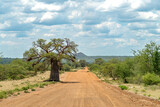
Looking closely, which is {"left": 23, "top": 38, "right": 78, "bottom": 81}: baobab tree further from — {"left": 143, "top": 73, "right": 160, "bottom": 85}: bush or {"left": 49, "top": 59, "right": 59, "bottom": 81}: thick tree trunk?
{"left": 143, "top": 73, "right": 160, "bottom": 85}: bush

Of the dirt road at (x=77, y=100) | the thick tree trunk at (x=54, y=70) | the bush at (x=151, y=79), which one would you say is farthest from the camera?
the thick tree trunk at (x=54, y=70)

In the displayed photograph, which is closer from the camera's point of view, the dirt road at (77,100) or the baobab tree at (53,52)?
the dirt road at (77,100)

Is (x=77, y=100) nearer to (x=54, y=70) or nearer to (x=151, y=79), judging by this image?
(x=151, y=79)

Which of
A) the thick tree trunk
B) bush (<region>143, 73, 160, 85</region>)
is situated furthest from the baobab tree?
bush (<region>143, 73, 160, 85</region>)

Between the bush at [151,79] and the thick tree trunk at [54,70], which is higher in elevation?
the thick tree trunk at [54,70]

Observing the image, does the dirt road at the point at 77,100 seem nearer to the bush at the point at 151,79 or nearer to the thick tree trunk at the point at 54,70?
the bush at the point at 151,79

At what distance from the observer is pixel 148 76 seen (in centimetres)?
2536

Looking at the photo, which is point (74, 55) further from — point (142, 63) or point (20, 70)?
point (20, 70)

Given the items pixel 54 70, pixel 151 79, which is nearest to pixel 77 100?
pixel 151 79

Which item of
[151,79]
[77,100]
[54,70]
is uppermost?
[54,70]

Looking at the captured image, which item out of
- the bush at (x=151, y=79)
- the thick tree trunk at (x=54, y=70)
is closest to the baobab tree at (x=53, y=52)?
the thick tree trunk at (x=54, y=70)

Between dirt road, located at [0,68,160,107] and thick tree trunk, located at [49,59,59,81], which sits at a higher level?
thick tree trunk, located at [49,59,59,81]

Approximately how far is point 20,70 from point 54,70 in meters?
11.7

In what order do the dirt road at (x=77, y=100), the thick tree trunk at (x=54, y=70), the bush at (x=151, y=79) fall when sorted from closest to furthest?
the dirt road at (x=77, y=100) < the bush at (x=151, y=79) < the thick tree trunk at (x=54, y=70)
